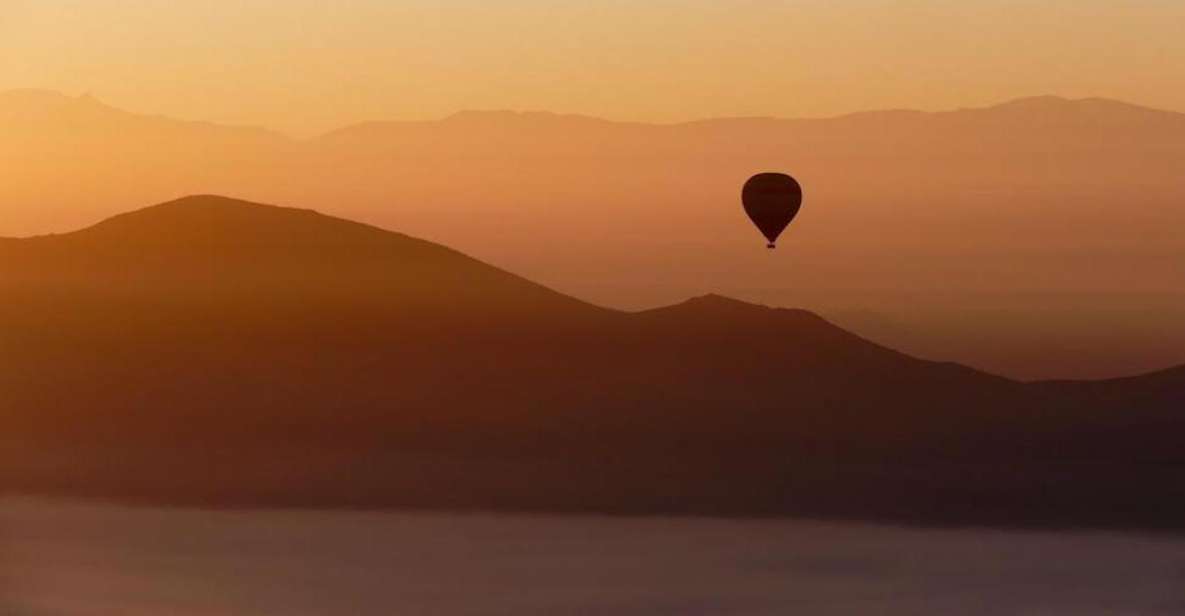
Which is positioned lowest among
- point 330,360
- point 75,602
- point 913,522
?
point 75,602

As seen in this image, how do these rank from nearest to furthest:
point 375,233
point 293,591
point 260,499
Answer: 1. point 375,233
2. point 293,591
3. point 260,499

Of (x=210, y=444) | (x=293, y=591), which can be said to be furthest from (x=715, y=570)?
(x=210, y=444)

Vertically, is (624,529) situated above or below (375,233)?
below

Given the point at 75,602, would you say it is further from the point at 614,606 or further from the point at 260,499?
the point at 614,606

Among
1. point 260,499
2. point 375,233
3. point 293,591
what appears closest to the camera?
point 375,233

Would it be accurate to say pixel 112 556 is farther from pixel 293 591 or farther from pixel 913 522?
pixel 913 522

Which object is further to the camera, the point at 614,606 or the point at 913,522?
the point at 913,522

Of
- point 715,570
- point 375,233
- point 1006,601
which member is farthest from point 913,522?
point 375,233
